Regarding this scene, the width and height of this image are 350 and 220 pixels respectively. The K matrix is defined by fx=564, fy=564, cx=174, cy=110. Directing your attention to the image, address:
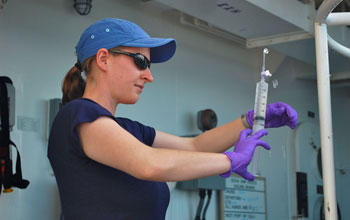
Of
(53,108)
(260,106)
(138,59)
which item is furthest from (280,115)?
(53,108)

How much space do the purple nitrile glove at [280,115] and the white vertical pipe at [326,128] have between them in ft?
1.40

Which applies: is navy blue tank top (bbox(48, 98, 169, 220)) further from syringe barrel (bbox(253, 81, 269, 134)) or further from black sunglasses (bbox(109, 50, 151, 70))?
syringe barrel (bbox(253, 81, 269, 134))

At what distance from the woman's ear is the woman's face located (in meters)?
0.02

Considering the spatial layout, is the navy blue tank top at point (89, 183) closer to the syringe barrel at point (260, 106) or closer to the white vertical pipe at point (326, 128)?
the syringe barrel at point (260, 106)

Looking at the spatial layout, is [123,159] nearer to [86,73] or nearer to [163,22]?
A: [86,73]

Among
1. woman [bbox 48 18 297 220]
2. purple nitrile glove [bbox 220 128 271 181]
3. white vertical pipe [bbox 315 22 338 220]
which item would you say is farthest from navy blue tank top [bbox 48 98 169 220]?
white vertical pipe [bbox 315 22 338 220]

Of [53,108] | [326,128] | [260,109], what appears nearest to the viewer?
[260,109]

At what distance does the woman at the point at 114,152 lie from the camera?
4.55ft

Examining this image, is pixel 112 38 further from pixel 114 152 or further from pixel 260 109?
pixel 260 109

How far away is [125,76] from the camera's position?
5.30ft

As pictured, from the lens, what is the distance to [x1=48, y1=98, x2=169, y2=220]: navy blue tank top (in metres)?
1.49

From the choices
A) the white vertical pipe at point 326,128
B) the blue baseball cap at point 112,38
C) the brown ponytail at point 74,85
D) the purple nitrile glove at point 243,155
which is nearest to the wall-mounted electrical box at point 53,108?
the brown ponytail at point 74,85

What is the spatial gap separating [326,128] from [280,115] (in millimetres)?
457

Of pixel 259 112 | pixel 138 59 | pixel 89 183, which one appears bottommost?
pixel 89 183
